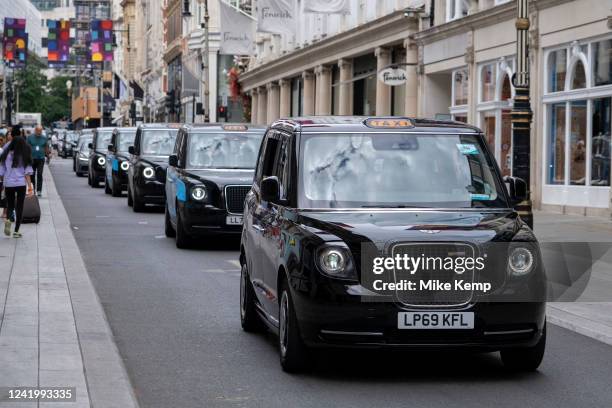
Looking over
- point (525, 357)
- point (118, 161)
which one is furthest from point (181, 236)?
point (118, 161)

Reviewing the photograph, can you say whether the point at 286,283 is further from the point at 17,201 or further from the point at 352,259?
the point at 17,201

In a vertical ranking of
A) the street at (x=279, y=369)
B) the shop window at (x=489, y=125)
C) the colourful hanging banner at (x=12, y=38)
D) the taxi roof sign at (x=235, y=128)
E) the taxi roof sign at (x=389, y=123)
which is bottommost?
the street at (x=279, y=369)

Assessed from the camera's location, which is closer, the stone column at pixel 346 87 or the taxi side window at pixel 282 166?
the taxi side window at pixel 282 166

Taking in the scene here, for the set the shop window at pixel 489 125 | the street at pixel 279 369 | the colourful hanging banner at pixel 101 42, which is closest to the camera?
the street at pixel 279 369

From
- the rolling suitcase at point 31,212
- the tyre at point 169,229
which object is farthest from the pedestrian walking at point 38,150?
the tyre at point 169,229

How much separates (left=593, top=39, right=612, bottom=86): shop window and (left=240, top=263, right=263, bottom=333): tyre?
1642cm

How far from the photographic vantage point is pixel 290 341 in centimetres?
898

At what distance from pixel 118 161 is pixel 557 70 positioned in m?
12.7

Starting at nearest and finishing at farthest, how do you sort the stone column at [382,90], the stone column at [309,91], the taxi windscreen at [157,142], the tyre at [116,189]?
the taxi windscreen at [157,142], the tyre at [116,189], the stone column at [382,90], the stone column at [309,91]

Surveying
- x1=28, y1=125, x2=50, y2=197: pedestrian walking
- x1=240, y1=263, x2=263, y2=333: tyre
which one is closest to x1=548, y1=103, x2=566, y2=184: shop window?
x1=28, y1=125, x2=50, y2=197: pedestrian walking

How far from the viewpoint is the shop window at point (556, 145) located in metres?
28.9

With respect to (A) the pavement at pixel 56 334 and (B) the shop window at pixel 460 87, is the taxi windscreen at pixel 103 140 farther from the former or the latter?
(A) the pavement at pixel 56 334

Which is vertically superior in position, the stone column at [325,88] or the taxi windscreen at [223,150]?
the stone column at [325,88]

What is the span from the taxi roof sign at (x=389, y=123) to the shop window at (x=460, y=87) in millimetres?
25715
